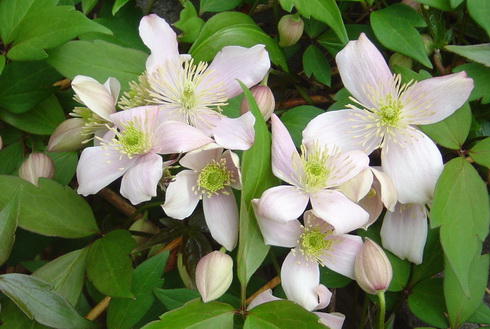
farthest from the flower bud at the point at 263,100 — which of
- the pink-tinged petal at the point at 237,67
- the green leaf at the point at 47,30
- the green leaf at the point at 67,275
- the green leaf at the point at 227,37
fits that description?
the green leaf at the point at 67,275

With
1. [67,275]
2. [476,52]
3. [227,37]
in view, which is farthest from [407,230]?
[67,275]

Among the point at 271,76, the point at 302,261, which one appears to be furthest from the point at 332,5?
the point at 302,261

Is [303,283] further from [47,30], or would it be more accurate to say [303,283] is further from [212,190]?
[47,30]

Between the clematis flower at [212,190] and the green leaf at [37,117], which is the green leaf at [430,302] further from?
the green leaf at [37,117]

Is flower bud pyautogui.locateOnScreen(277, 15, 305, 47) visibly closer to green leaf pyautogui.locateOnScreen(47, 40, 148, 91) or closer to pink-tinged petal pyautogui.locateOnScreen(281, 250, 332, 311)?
green leaf pyautogui.locateOnScreen(47, 40, 148, 91)

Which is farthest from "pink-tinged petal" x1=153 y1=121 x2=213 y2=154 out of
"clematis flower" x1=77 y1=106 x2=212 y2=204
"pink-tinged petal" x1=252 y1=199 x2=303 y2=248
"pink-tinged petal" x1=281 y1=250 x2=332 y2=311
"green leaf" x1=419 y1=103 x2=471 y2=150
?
"green leaf" x1=419 y1=103 x2=471 y2=150

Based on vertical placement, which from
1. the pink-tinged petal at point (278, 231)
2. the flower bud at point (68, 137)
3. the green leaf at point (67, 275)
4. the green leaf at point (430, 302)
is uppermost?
the flower bud at point (68, 137)

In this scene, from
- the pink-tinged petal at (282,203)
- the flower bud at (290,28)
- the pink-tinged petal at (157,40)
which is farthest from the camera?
the flower bud at (290,28)
